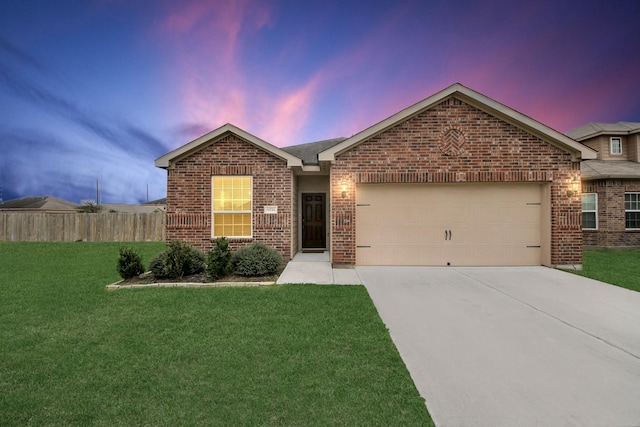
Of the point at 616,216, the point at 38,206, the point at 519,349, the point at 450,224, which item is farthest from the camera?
the point at 38,206

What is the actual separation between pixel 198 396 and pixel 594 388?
3796 mm

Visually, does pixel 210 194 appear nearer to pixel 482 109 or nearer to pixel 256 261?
pixel 256 261

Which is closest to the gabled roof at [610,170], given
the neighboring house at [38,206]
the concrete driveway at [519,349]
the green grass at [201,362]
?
the concrete driveway at [519,349]

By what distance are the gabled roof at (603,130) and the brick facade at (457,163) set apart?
35.7 feet

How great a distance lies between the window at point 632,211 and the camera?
13.2 m

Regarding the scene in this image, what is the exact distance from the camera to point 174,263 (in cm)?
717

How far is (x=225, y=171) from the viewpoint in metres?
9.75

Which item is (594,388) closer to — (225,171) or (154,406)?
(154,406)

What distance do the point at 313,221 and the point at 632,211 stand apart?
14.6 meters

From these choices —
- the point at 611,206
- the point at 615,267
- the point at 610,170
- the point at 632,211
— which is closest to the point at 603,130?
the point at 610,170

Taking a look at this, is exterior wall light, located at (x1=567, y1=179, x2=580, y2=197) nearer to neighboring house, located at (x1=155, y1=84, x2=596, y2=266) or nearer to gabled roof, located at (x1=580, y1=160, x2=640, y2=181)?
neighboring house, located at (x1=155, y1=84, x2=596, y2=266)

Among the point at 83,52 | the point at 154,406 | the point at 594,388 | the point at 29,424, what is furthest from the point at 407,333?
the point at 83,52

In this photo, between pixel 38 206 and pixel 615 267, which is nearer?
pixel 615 267

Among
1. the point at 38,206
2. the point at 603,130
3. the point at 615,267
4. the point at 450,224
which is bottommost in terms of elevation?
the point at 615,267
